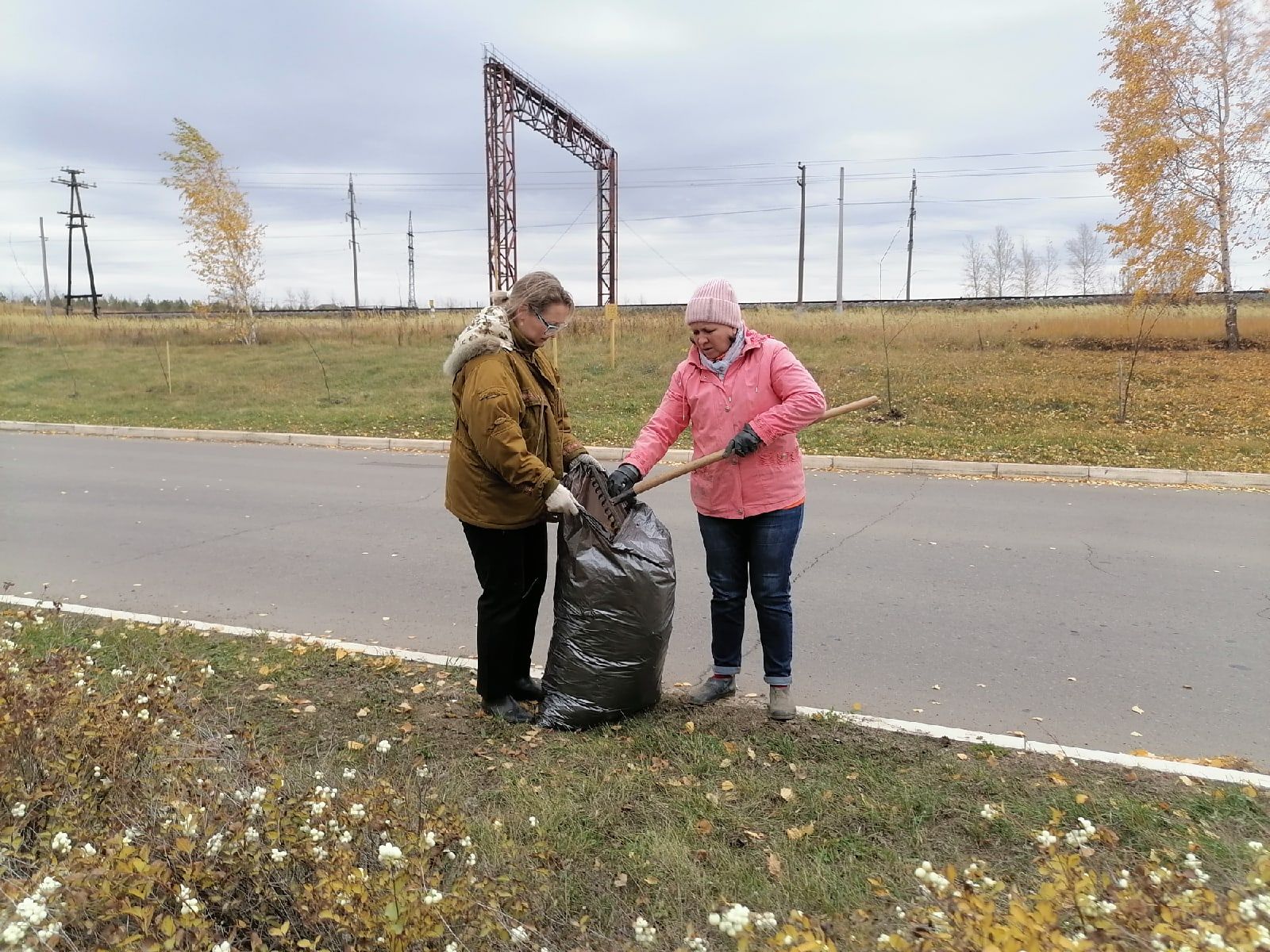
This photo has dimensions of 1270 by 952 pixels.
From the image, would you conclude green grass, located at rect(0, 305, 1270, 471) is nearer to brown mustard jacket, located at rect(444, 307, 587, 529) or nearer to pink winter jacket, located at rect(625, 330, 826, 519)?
pink winter jacket, located at rect(625, 330, 826, 519)

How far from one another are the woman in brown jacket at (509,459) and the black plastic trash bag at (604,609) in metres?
0.14

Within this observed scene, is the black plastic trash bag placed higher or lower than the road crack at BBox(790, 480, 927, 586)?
higher

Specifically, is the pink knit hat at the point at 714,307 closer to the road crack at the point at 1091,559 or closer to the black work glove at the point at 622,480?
the black work glove at the point at 622,480

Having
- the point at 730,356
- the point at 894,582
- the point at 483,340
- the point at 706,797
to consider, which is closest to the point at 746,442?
the point at 730,356

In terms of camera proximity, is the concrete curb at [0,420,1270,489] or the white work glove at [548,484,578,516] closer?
the white work glove at [548,484,578,516]

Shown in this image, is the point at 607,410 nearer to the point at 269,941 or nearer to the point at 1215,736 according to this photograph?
the point at 1215,736

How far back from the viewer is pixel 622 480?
3.29m

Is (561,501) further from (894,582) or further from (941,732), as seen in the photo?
(894,582)

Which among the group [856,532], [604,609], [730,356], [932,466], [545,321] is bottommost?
[856,532]

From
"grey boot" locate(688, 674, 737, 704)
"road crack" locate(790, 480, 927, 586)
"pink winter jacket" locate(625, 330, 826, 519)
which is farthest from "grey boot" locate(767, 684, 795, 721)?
"road crack" locate(790, 480, 927, 586)

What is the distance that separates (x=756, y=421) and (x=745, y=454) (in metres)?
0.13

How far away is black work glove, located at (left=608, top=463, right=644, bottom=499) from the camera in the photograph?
3.28 metres

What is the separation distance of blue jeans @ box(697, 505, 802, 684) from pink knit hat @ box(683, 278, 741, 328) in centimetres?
77

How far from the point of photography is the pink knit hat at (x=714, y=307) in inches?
125
